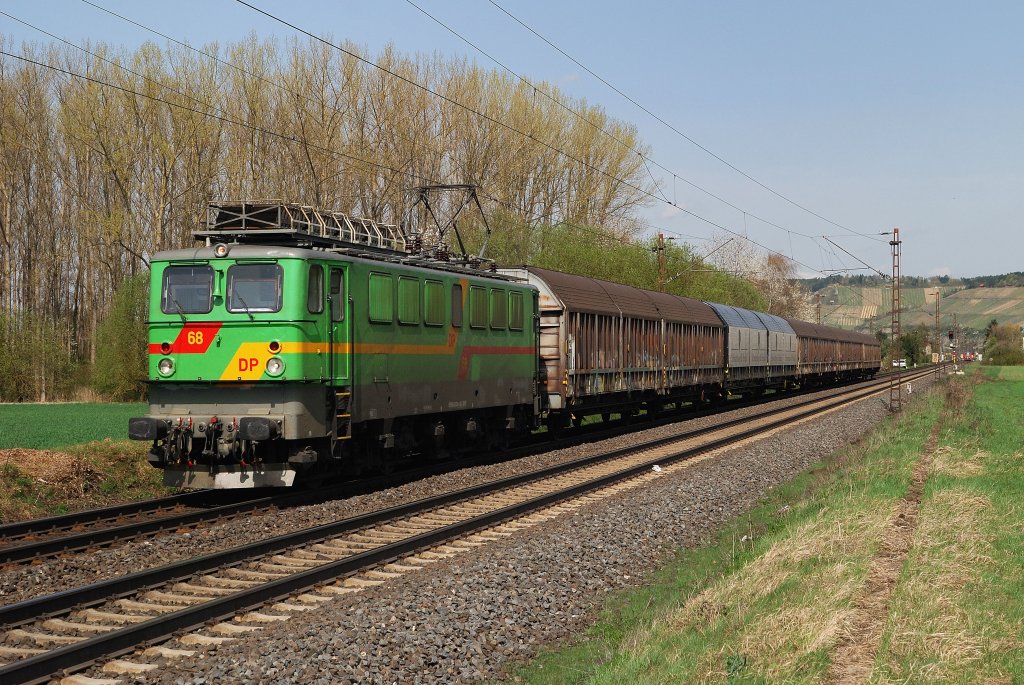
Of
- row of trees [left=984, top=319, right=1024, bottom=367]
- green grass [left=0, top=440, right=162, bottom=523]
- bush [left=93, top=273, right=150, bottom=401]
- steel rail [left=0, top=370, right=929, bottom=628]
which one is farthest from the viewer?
row of trees [left=984, top=319, right=1024, bottom=367]

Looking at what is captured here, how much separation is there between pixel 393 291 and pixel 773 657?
34.4 feet

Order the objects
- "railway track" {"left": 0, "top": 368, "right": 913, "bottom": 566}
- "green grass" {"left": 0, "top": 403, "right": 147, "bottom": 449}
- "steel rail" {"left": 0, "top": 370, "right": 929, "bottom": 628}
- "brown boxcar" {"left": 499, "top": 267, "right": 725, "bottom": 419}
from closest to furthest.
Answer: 1. "steel rail" {"left": 0, "top": 370, "right": 929, "bottom": 628}
2. "railway track" {"left": 0, "top": 368, "right": 913, "bottom": 566}
3. "green grass" {"left": 0, "top": 403, "right": 147, "bottom": 449}
4. "brown boxcar" {"left": 499, "top": 267, "right": 725, "bottom": 419}

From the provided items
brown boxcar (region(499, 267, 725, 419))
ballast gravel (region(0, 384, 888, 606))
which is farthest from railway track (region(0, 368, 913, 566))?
brown boxcar (region(499, 267, 725, 419))

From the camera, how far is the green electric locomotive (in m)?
13.9

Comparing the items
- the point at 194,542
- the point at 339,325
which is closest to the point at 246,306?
the point at 339,325

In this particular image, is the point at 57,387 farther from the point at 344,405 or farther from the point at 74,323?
the point at 344,405

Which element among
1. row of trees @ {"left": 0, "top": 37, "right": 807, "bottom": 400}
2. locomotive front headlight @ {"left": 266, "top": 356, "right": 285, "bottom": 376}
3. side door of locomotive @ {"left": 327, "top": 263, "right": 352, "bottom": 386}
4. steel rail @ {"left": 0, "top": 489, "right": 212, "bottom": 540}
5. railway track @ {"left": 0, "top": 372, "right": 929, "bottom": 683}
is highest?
row of trees @ {"left": 0, "top": 37, "right": 807, "bottom": 400}

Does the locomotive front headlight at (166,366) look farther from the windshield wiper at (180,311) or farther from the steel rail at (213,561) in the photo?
the steel rail at (213,561)

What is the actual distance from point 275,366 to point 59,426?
15.6m

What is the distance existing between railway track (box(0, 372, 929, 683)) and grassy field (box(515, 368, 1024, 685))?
97.5 inches

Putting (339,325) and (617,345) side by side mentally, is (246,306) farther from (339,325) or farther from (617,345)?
(617,345)

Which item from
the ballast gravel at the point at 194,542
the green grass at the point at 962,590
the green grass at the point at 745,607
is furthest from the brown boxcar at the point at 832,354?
the green grass at the point at 745,607

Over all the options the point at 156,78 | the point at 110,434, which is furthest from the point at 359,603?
the point at 156,78

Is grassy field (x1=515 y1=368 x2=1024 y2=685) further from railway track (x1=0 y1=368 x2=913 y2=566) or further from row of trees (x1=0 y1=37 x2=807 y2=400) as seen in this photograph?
row of trees (x1=0 y1=37 x2=807 y2=400)
